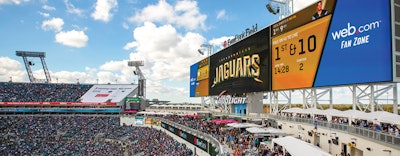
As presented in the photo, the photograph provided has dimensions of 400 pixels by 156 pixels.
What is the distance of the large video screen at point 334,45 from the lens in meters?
18.9

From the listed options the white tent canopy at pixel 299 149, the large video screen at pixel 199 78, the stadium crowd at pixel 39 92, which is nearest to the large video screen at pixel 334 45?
the white tent canopy at pixel 299 149

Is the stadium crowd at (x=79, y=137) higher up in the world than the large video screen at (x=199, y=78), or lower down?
lower down

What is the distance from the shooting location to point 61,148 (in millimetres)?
45906

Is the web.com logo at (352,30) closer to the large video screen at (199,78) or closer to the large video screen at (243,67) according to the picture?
the large video screen at (243,67)

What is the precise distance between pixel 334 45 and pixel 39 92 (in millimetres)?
69842

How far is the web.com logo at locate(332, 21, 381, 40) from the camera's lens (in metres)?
19.1

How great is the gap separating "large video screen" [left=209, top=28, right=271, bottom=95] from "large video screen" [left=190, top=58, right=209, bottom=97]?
328 cm

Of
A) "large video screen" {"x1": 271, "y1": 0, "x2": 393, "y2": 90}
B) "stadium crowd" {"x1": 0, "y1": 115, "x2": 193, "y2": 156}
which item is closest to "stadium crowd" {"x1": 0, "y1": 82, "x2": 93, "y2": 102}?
"stadium crowd" {"x1": 0, "y1": 115, "x2": 193, "y2": 156}

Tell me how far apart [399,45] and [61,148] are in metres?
43.6

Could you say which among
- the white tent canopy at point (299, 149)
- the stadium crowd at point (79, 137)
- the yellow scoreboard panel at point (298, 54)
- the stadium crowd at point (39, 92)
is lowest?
the stadium crowd at point (79, 137)

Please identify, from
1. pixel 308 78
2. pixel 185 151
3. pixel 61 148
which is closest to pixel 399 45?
pixel 308 78

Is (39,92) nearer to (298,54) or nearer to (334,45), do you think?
(298,54)

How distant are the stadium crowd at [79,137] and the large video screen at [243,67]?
977 centimetres

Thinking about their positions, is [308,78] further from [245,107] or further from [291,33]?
[245,107]
